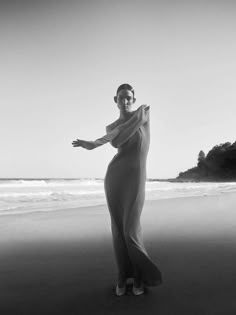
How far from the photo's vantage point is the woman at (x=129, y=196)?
2.32 m

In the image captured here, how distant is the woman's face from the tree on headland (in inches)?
1732

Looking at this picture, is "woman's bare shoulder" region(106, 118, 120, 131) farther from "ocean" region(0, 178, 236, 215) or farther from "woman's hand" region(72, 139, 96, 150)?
"ocean" region(0, 178, 236, 215)

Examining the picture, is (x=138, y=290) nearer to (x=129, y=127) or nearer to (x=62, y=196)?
(x=129, y=127)

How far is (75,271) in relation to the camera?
2809 millimetres

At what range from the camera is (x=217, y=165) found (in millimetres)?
48625

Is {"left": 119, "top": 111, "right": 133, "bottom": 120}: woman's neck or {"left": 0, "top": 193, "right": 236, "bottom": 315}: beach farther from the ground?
{"left": 119, "top": 111, "right": 133, "bottom": 120}: woman's neck

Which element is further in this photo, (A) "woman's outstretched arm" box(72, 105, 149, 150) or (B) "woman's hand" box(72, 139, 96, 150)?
(A) "woman's outstretched arm" box(72, 105, 149, 150)

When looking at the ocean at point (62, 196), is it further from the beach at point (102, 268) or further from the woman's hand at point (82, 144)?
the woman's hand at point (82, 144)

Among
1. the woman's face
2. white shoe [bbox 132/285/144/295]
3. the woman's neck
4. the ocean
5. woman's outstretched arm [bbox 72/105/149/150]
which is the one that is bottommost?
white shoe [bbox 132/285/144/295]

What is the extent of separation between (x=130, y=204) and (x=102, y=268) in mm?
938

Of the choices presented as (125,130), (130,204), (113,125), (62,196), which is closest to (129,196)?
(130,204)

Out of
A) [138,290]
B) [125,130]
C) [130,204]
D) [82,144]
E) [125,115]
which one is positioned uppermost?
[125,115]

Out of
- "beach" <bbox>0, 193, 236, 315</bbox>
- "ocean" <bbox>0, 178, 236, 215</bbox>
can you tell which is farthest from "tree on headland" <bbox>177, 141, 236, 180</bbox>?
"beach" <bbox>0, 193, 236, 315</bbox>

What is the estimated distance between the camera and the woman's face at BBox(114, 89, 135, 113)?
2508 millimetres
